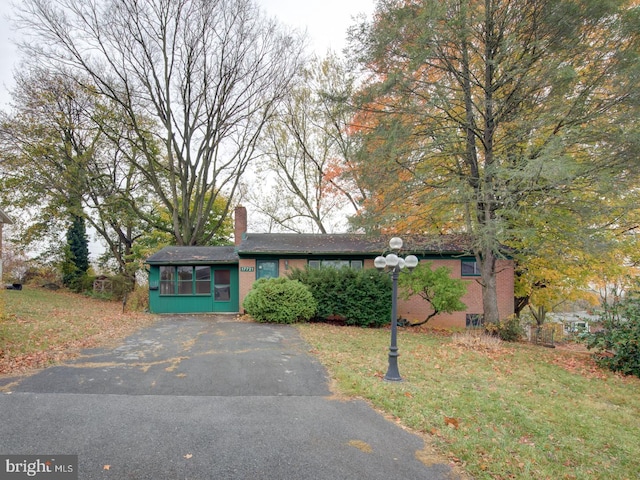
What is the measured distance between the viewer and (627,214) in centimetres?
1092

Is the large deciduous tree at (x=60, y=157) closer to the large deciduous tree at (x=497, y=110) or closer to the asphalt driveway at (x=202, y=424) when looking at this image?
the large deciduous tree at (x=497, y=110)

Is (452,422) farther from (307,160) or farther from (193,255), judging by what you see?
(307,160)

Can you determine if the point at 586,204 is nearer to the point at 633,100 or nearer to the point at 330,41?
the point at 633,100

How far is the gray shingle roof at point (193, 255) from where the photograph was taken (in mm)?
18141

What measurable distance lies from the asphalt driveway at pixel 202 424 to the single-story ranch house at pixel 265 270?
966cm

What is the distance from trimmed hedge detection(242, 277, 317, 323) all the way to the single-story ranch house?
2403 millimetres

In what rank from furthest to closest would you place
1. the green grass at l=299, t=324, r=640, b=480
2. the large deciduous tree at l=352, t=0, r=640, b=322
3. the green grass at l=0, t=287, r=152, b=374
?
the large deciduous tree at l=352, t=0, r=640, b=322 → the green grass at l=0, t=287, r=152, b=374 → the green grass at l=299, t=324, r=640, b=480

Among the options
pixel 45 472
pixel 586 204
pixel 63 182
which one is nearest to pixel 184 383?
pixel 45 472

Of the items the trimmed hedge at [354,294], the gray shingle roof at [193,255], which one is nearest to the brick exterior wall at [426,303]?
the gray shingle roof at [193,255]

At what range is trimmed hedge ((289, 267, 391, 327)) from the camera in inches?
594

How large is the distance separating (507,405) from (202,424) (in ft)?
15.3
